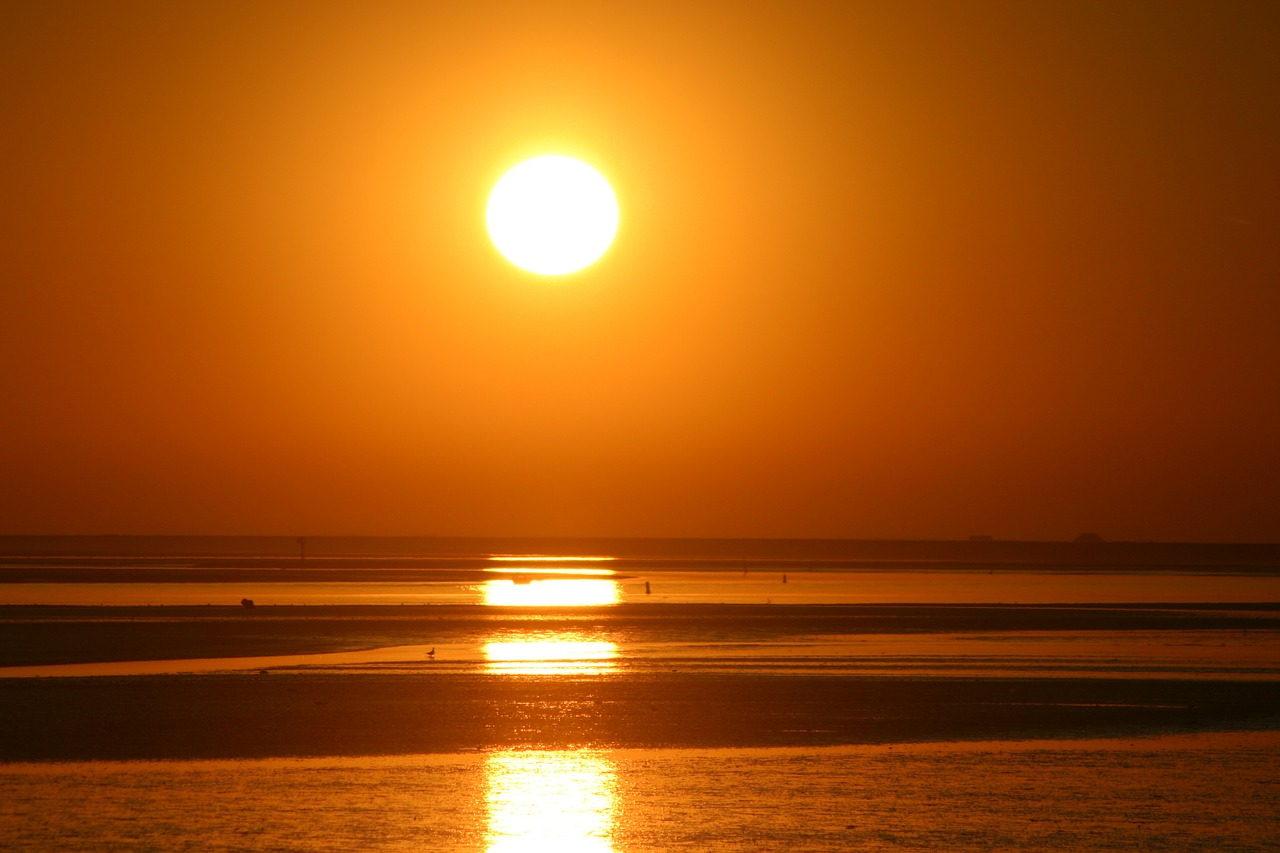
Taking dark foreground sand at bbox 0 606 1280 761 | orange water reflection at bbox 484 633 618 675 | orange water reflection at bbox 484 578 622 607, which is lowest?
dark foreground sand at bbox 0 606 1280 761

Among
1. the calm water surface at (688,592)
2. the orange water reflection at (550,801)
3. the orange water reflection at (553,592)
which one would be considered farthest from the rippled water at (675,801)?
the calm water surface at (688,592)

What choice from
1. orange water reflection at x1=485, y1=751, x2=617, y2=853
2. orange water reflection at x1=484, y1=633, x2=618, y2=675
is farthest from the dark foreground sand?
orange water reflection at x1=485, y1=751, x2=617, y2=853

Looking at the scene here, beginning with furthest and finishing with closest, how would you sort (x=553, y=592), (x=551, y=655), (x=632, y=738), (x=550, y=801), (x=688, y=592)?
1. (x=553, y=592)
2. (x=688, y=592)
3. (x=551, y=655)
4. (x=632, y=738)
5. (x=550, y=801)

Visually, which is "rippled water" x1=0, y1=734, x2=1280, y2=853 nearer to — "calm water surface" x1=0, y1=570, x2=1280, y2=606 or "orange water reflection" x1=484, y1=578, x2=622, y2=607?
"orange water reflection" x1=484, y1=578, x2=622, y2=607

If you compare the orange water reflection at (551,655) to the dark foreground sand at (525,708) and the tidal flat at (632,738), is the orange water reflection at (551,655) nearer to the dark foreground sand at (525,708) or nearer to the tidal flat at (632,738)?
the tidal flat at (632,738)

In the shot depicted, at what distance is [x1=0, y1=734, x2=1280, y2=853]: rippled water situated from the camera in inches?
584

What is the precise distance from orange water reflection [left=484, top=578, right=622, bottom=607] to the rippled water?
3957 centimetres

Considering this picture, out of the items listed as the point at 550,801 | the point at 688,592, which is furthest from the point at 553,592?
the point at 550,801

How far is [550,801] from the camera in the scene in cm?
1695

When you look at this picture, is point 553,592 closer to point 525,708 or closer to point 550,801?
point 525,708

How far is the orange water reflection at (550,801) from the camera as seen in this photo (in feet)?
48.5

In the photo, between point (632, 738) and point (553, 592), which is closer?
point (632, 738)

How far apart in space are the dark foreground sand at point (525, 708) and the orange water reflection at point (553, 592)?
2111 centimetres

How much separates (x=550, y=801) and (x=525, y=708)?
330 inches
